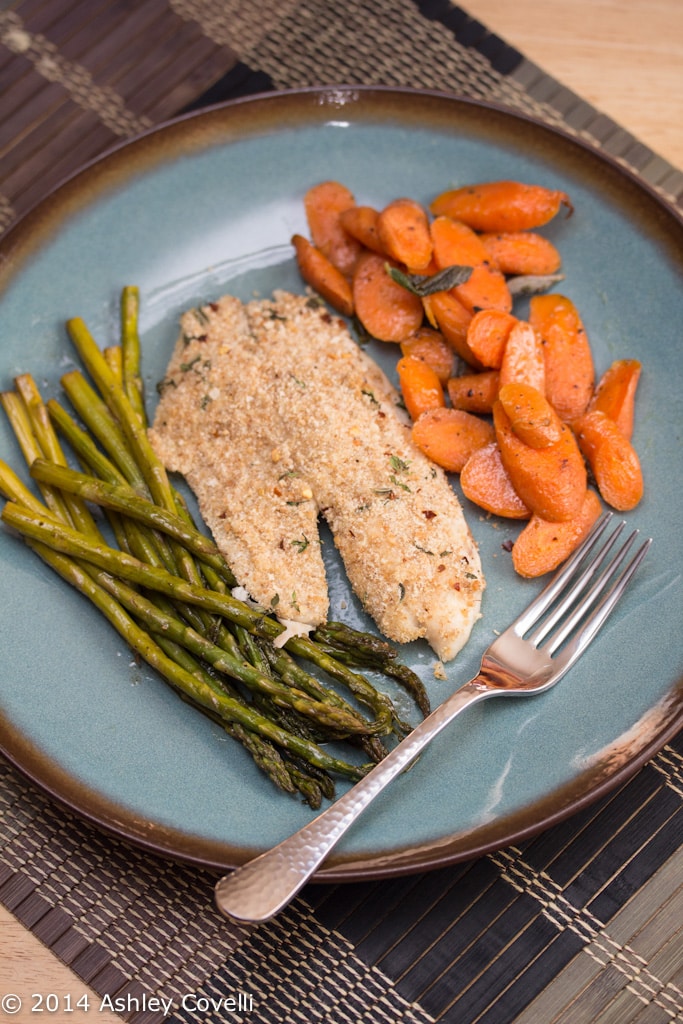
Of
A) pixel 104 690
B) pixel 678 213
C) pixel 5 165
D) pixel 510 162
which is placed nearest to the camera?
pixel 104 690

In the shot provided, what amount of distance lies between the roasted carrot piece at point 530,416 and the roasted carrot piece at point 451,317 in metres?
0.37

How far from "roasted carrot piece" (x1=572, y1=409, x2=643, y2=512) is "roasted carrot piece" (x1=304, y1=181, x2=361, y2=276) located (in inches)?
54.1

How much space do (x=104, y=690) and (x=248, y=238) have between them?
2.22 metres

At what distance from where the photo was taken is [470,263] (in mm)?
4191

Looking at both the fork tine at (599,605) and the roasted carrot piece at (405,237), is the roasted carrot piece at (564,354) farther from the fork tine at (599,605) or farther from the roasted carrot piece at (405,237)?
the fork tine at (599,605)

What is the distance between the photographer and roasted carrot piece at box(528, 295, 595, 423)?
13.3 ft

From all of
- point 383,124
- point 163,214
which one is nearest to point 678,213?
point 383,124

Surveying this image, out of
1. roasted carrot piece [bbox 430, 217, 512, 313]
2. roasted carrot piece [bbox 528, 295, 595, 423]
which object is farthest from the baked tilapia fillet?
roasted carrot piece [bbox 528, 295, 595, 423]

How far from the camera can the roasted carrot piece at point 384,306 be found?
166 inches

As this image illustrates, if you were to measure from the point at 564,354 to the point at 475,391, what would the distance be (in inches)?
16.6

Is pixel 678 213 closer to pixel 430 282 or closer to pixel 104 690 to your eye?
pixel 430 282

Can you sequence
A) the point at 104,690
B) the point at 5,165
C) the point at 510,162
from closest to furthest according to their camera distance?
1. the point at 104,690
2. the point at 510,162
3. the point at 5,165

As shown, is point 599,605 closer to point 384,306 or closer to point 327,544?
point 327,544

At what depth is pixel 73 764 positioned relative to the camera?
11.3 ft
